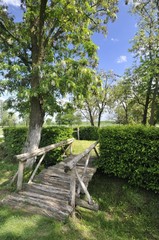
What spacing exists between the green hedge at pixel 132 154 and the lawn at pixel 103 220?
421 mm

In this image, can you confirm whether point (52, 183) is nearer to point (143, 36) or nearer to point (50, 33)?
point (50, 33)

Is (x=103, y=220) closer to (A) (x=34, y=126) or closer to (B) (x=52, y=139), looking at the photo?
(B) (x=52, y=139)

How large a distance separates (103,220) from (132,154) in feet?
6.99

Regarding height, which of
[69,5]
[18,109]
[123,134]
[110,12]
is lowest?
[123,134]

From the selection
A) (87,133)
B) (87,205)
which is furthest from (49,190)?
(87,133)

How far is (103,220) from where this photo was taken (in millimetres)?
4672

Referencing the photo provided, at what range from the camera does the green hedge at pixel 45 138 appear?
7762 millimetres

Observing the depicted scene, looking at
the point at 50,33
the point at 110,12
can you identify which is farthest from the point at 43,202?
the point at 110,12

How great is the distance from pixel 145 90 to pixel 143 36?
4263mm

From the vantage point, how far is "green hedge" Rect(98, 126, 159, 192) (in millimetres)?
5336

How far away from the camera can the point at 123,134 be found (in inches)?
230

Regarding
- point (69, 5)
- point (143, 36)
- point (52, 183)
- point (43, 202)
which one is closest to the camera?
point (43, 202)

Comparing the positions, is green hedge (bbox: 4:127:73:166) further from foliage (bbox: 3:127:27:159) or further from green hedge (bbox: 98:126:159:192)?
green hedge (bbox: 98:126:159:192)

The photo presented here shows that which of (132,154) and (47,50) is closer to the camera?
(132,154)
